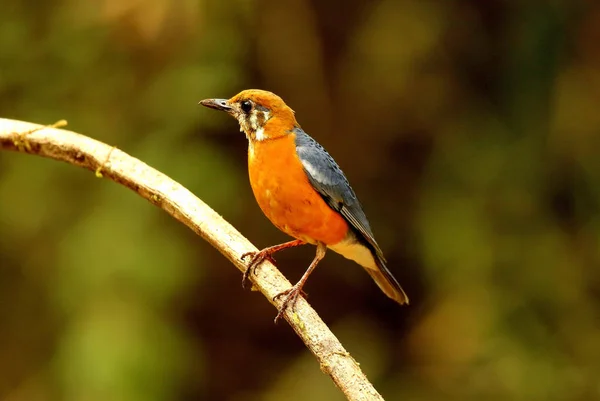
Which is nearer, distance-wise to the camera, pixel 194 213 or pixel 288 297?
pixel 288 297

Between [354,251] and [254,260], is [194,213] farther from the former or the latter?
[354,251]

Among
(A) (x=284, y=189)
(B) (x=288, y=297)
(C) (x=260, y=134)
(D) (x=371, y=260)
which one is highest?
(C) (x=260, y=134)

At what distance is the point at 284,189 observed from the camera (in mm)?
2600

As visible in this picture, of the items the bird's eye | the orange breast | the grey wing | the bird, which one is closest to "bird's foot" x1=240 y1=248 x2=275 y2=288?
the bird

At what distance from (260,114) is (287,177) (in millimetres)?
235

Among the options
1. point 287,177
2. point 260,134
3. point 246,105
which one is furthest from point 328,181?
point 246,105

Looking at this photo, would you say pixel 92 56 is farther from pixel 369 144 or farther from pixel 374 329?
pixel 374 329

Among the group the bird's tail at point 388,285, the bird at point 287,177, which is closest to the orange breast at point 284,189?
the bird at point 287,177

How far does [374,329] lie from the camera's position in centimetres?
502

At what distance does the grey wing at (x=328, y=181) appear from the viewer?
2.70m

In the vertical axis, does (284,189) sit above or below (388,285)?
above

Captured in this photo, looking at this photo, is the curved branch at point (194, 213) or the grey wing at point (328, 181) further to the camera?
the grey wing at point (328, 181)

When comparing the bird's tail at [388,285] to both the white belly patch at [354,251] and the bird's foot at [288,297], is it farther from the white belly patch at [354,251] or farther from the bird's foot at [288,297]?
the bird's foot at [288,297]

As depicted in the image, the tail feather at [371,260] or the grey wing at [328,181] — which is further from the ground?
the grey wing at [328,181]
